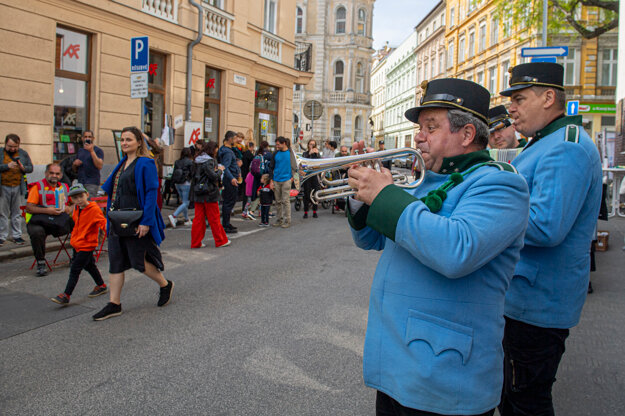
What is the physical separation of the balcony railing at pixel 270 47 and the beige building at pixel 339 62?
27.2 metres

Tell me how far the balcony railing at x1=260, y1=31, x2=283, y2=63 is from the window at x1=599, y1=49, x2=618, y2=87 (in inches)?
1017

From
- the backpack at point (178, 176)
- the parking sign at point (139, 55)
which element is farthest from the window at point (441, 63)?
the parking sign at point (139, 55)

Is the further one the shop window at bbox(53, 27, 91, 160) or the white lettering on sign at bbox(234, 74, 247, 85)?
the white lettering on sign at bbox(234, 74, 247, 85)

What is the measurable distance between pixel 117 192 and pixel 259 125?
1468cm

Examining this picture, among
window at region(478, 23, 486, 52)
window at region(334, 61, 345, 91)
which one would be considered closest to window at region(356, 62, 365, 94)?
window at region(334, 61, 345, 91)

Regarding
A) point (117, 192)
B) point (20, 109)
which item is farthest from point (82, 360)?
point (20, 109)

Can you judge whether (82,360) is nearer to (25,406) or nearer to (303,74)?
(25,406)

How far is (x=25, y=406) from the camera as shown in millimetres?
3338

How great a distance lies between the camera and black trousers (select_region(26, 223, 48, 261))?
6.93m

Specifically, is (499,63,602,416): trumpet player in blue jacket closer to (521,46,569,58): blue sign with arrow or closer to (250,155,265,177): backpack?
(521,46,569,58): blue sign with arrow

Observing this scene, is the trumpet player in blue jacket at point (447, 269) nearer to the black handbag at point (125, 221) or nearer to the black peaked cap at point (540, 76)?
the black peaked cap at point (540, 76)

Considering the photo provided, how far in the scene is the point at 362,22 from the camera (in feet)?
167

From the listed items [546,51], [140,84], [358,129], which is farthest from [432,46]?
[140,84]

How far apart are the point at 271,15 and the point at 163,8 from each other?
21.9 feet
